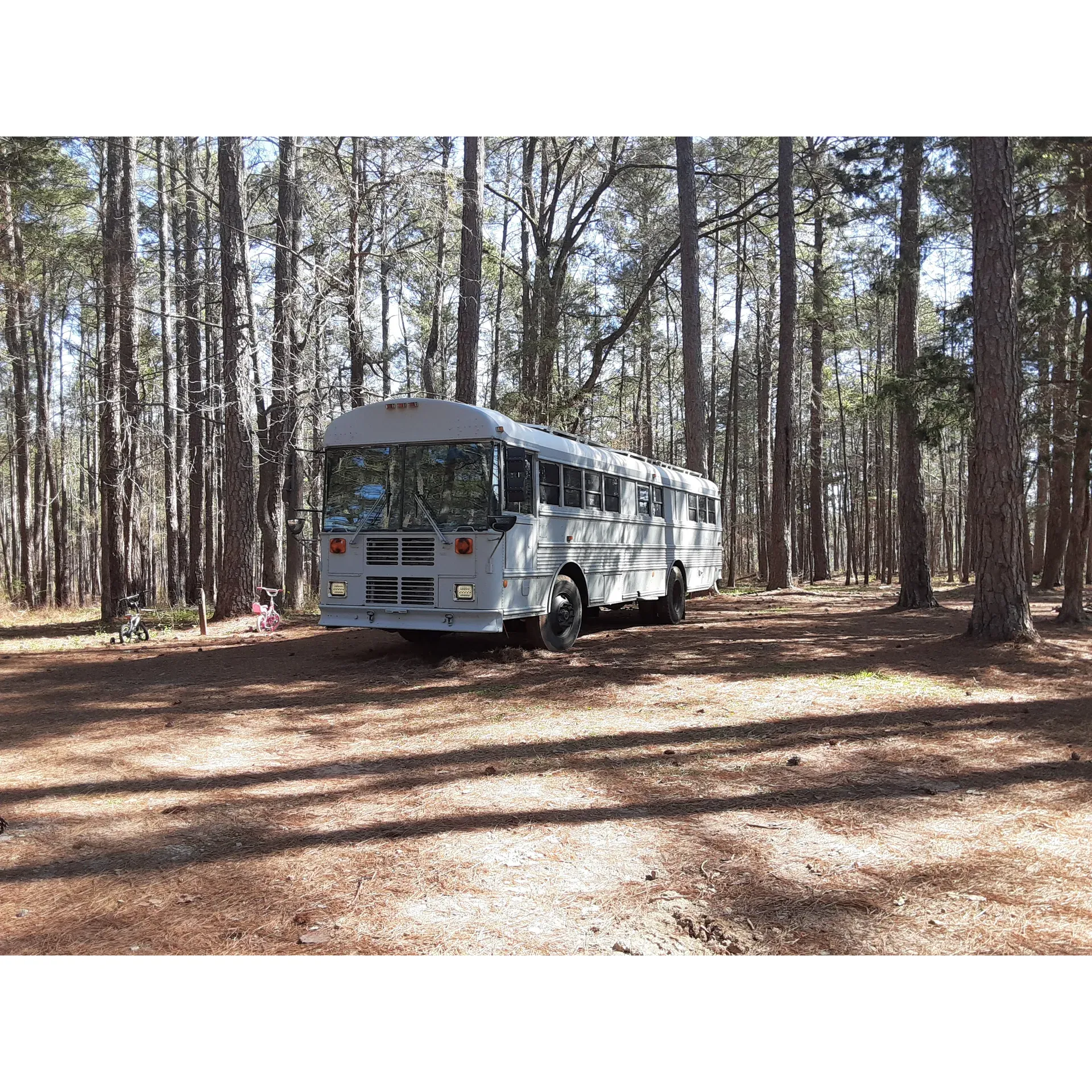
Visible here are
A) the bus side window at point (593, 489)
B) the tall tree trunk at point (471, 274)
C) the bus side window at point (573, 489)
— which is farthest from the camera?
the tall tree trunk at point (471, 274)

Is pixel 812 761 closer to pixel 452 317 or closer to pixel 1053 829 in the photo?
pixel 1053 829

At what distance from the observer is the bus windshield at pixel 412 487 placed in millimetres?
9430

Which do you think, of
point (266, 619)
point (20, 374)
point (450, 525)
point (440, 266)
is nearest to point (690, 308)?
point (440, 266)

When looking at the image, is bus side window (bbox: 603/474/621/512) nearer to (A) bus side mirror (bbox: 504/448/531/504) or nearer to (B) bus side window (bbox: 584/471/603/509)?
(B) bus side window (bbox: 584/471/603/509)

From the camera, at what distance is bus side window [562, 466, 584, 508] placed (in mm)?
11086

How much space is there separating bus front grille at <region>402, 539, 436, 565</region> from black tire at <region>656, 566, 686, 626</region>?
623cm

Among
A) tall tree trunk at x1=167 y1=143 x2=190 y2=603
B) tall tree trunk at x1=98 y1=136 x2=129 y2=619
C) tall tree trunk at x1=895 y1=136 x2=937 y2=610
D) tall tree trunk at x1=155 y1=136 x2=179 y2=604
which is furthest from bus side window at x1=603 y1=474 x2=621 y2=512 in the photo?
tall tree trunk at x1=167 y1=143 x2=190 y2=603

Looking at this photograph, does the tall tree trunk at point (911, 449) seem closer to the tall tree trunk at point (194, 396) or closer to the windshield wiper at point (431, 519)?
the windshield wiper at point (431, 519)

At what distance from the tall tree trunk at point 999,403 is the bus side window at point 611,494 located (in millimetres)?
5140

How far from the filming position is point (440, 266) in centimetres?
2088

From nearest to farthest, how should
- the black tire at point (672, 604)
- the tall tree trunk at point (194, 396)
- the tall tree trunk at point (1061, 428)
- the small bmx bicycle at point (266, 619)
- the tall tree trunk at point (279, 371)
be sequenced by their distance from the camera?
the tall tree trunk at point (1061, 428), the small bmx bicycle at point (266, 619), the black tire at point (672, 604), the tall tree trunk at point (279, 371), the tall tree trunk at point (194, 396)

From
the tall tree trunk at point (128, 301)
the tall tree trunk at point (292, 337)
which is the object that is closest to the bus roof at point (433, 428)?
the tall tree trunk at point (292, 337)

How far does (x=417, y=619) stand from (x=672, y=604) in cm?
649

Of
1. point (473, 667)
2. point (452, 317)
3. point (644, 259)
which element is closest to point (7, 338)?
point (452, 317)
